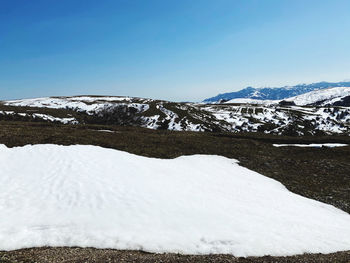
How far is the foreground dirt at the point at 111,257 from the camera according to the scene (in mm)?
7993

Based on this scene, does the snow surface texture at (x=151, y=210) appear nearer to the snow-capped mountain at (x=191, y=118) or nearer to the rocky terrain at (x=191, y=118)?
the snow-capped mountain at (x=191, y=118)

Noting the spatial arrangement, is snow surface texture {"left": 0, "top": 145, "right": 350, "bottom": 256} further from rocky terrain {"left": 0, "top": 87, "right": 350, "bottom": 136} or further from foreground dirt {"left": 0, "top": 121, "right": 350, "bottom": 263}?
rocky terrain {"left": 0, "top": 87, "right": 350, "bottom": 136}

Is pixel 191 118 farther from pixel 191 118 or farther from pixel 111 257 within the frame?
pixel 111 257

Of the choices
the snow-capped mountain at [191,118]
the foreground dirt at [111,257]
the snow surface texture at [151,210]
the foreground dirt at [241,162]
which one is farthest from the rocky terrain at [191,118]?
the foreground dirt at [111,257]

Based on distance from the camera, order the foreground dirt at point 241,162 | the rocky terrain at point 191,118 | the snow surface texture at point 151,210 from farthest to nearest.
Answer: the rocky terrain at point 191,118, the snow surface texture at point 151,210, the foreground dirt at point 241,162

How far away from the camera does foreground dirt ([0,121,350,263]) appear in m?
8.45

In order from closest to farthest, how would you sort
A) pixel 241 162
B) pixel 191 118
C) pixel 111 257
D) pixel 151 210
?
pixel 111 257 < pixel 151 210 < pixel 241 162 < pixel 191 118

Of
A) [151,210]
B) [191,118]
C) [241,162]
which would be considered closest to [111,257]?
[151,210]

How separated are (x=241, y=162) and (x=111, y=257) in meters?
21.8

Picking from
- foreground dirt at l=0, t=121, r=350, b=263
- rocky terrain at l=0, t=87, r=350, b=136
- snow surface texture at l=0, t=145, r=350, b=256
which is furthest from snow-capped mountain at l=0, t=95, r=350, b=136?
snow surface texture at l=0, t=145, r=350, b=256

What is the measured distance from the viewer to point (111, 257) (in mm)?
8328

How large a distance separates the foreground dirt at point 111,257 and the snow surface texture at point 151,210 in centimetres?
53

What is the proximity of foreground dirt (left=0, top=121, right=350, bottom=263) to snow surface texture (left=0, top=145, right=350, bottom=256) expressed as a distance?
755 millimetres

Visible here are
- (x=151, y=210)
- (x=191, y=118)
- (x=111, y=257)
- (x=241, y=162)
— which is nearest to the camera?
(x=111, y=257)
